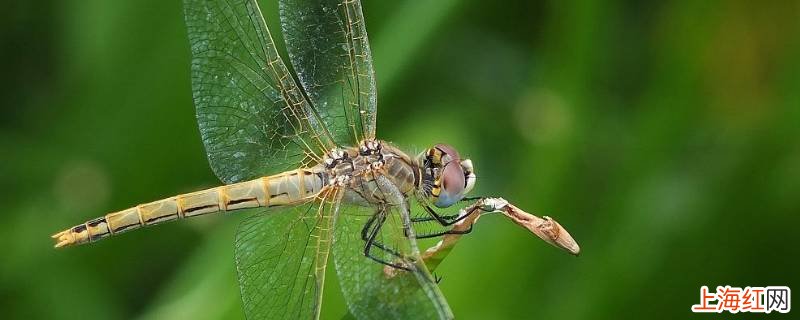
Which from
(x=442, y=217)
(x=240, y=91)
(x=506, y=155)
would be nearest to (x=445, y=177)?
(x=442, y=217)

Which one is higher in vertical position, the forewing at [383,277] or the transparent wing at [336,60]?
the transparent wing at [336,60]

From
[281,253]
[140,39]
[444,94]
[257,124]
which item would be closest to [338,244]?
[281,253]

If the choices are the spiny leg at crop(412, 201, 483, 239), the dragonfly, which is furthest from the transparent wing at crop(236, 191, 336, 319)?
the spiny leg at crop(412, 201, 483, 239)

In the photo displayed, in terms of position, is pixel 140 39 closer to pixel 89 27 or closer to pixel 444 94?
pixel 89 27

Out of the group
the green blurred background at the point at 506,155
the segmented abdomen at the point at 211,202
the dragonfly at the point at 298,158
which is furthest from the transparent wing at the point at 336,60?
the green blurred background at the point at 506,155

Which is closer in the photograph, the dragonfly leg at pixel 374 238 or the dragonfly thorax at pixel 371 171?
the dragonfly leg at pixel 374 238

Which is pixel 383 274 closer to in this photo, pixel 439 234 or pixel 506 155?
A: pixel 439 234

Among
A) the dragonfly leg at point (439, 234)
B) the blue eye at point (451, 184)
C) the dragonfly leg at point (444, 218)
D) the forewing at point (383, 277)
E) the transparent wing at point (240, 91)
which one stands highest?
the transparent wing at point (240, 91)

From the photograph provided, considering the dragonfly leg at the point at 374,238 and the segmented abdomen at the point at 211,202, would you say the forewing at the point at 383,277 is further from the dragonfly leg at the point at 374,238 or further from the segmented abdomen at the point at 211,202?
the segmented abdomen at the point at 211,202
